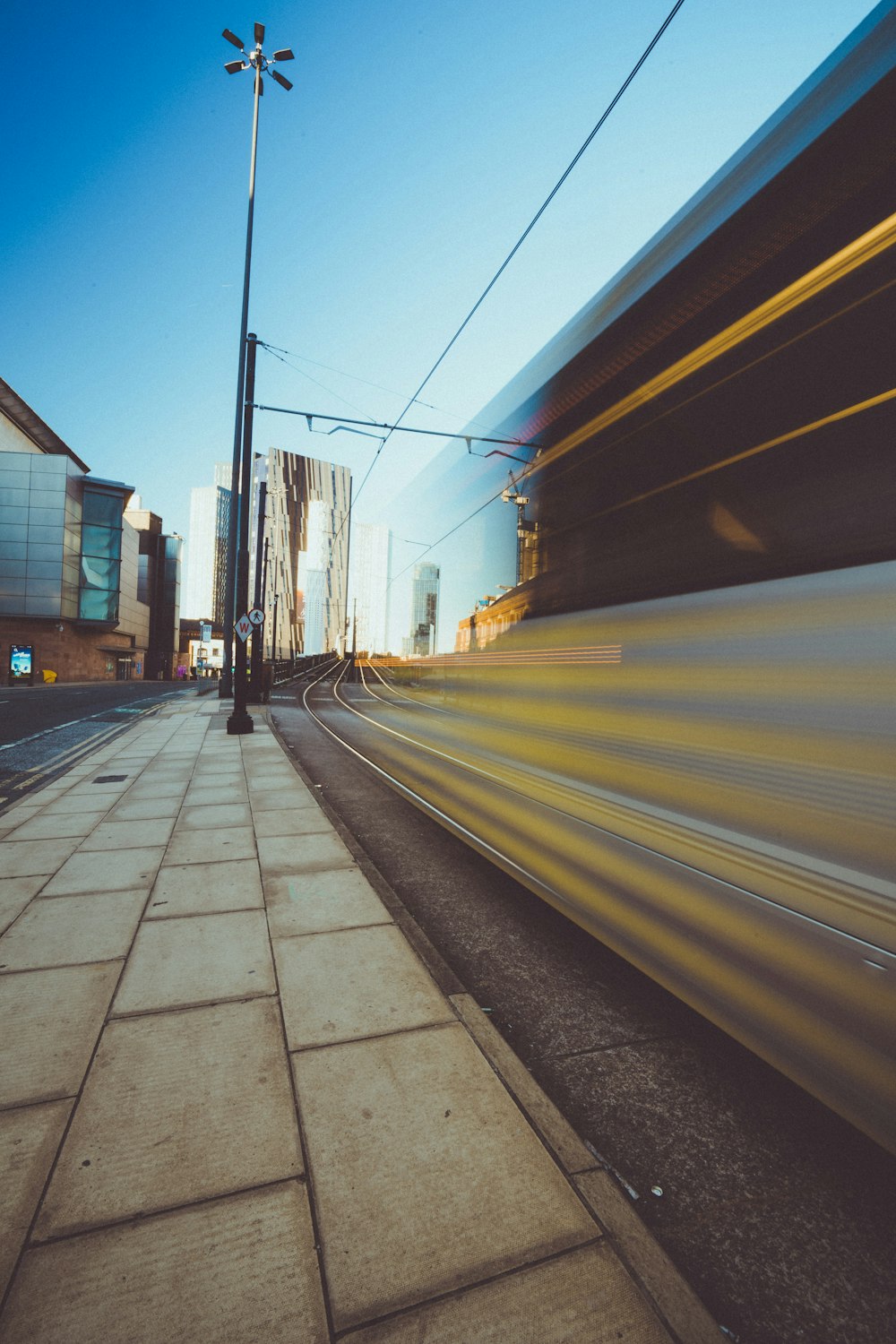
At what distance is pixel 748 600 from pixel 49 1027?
3.10 m

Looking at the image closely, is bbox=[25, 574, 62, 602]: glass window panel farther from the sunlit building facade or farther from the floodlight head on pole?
the sunlit building facade

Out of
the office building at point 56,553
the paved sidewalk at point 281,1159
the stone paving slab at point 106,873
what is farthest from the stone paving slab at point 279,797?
the office building at point 56,553

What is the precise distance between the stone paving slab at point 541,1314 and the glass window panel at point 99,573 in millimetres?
50860

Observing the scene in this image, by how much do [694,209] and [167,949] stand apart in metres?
4.09

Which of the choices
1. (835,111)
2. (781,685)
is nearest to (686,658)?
(781,685)

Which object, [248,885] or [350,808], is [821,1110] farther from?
[350,808]

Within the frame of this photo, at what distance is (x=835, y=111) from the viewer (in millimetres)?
1893

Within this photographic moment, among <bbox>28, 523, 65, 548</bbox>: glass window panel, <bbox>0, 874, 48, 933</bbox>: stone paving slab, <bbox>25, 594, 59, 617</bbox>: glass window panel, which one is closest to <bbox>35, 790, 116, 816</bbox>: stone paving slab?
<bbox>0, 874, 48, 933</bbox>: stone paving slab

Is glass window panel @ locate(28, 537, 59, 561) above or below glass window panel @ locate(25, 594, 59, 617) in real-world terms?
above

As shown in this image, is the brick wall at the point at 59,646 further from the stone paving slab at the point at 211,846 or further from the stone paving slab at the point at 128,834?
the stone paving slab at the point at 211,846

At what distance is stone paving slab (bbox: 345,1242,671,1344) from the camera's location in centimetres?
114

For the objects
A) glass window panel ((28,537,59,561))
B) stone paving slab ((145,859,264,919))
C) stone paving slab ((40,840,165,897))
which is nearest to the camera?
stone paving slab ((145,859,264,919))

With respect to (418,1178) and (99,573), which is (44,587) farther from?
(418,1178)

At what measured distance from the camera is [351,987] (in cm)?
242
